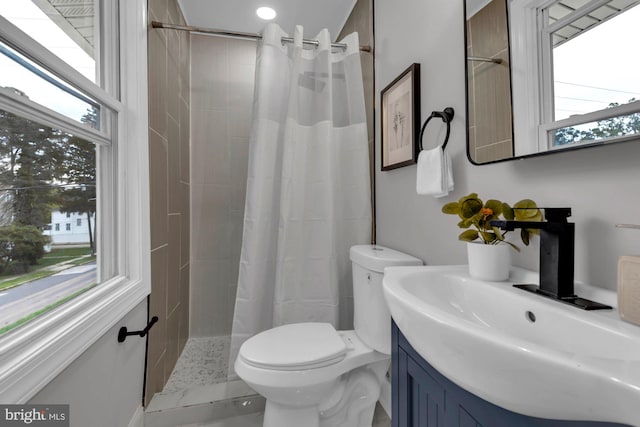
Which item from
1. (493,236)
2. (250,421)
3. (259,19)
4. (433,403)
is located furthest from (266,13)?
(250,421)

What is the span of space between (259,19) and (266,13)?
0.29 ft

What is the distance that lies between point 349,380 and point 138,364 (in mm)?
925

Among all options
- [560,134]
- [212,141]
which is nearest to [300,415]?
[560,134]

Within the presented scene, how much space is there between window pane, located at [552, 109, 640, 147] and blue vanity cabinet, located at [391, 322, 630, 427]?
0.52m

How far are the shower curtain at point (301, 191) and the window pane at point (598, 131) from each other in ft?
3.42

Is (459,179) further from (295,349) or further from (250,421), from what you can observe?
(250,421)

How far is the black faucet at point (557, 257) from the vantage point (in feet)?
1.99

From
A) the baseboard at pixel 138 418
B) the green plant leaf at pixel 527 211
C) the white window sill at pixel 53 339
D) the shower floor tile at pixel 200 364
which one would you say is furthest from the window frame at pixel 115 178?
the green plant leaf at pixel 527 211

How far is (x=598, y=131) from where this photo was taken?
1.97 feet

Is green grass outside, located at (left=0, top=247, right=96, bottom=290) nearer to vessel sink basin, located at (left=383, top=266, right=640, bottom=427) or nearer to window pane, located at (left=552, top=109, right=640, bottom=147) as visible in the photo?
vessel sink basin, located at (left=383, top=266, right=640, bottom=427)

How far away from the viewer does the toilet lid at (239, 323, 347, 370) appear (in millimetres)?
1092

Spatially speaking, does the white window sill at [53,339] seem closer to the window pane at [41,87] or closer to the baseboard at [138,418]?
the baseboard at [138,418]

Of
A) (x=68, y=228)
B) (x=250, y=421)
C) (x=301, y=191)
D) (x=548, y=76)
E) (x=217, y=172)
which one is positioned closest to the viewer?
(x=548, y=76)

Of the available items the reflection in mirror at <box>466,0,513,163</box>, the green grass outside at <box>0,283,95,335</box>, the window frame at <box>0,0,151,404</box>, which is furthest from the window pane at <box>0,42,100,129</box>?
the reflection in mirror at <box>466,0,513,163</box>
